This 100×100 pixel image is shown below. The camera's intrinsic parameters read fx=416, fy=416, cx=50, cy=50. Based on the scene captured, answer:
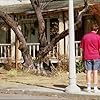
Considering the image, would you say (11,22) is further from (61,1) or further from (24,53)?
(61,1)

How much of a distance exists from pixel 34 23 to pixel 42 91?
42.1 feet

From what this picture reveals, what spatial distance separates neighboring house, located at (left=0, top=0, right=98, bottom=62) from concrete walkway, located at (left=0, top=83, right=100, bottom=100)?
8006 mm

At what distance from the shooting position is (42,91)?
41.4 ft

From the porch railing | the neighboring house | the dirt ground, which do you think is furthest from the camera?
the neighboring house

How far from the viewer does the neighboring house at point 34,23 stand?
22.3 metres

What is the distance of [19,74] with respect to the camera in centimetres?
1825

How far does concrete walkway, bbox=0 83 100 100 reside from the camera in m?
11.7

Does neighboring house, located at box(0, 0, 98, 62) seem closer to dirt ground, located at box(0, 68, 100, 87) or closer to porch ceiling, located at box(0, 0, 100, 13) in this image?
porch ceiling, located at box(0, 0, 100, 13)

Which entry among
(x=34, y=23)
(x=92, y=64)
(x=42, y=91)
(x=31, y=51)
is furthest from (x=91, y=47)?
(x=34, y=23)

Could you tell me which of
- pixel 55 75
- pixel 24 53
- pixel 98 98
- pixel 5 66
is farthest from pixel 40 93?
pixel 5 66

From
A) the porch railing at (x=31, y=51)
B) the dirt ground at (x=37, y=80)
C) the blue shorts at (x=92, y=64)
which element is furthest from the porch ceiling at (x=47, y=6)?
the blue shorts at (x=92, y=64)

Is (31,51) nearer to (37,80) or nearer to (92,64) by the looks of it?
(37,80)

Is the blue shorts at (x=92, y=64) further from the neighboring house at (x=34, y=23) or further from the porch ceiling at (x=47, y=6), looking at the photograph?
the neighboring house at (x=34, y=23)

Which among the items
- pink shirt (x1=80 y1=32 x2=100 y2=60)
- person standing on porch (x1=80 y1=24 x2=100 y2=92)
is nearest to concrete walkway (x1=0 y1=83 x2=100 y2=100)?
person standing on porch (x1=80 y1=24 x2=100 y2=92)
